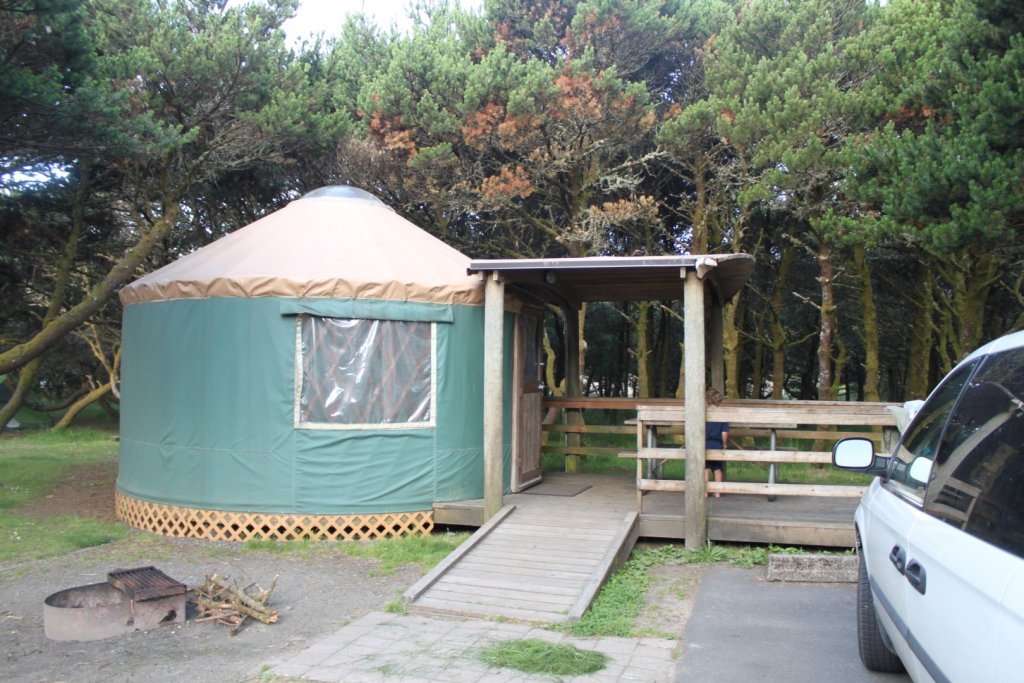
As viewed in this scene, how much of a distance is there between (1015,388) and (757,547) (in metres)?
5.19

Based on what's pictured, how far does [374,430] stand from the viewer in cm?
746

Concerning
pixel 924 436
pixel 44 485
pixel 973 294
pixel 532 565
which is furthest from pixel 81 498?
pixel 973 294

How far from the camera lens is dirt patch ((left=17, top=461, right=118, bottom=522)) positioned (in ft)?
28.7

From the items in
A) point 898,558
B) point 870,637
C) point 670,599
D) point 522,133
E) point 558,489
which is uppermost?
point 522,133

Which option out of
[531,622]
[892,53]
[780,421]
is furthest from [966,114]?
[531,622]

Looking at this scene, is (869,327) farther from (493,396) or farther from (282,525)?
(282,525)

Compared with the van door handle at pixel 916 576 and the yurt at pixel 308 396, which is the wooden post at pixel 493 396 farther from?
the van door handle at pixel 916 576

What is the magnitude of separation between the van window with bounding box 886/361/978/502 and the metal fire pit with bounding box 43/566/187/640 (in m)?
Answer: 4.14

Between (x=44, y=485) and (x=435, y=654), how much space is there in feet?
26.9

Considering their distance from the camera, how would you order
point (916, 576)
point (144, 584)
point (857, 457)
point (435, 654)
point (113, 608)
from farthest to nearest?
point (144, 584)
point (113, 608)
point (435, 654)
point (857, 457)
point (916, 576)

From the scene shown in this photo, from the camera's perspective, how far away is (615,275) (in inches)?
320

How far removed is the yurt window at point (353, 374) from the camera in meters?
7.39

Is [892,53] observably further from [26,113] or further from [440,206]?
[26,113]

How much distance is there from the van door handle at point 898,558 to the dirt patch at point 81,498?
787 cm
